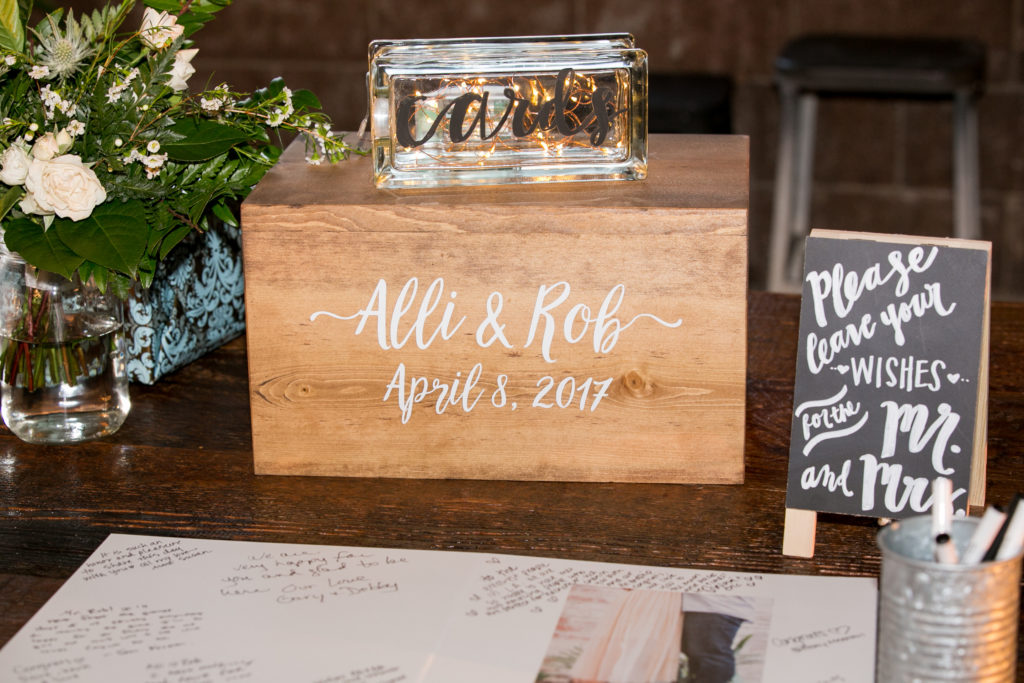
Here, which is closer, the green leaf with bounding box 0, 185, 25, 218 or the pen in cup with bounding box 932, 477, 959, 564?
the pen in cup with bounding box 932, 477, 959, 564

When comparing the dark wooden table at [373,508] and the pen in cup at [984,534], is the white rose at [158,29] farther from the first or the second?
the pen in cup at [984,534]

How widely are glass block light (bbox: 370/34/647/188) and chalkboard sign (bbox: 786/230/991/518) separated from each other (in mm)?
252

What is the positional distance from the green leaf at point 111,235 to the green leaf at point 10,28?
166 millimetres

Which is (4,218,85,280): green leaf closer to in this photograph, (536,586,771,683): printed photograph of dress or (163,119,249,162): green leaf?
(163,119,249,162): green leaf

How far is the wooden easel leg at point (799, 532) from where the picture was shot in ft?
3.18

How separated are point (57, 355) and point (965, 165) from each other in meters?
2.48

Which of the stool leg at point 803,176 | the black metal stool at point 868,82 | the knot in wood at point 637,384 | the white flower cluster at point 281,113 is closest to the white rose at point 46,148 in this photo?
the white flower cluster at point 281,113

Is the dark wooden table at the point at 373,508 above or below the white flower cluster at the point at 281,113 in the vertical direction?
below

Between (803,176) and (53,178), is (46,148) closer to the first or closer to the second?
(53,178)

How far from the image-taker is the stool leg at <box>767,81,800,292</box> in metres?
2.98

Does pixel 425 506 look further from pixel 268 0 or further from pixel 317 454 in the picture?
pixel 268 0

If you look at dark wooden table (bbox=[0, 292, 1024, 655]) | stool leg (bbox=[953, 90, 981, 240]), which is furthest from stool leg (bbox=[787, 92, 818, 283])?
dark wooden table (bbox=[0, 292, 1024, 655])

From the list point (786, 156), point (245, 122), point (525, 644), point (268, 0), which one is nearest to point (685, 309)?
point (525, 644)

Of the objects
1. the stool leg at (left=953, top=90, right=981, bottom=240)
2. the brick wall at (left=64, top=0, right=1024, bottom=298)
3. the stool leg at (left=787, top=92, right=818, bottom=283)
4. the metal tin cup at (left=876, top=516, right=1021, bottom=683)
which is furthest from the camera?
the brick wall at (left=64, top=0, right=1024, bottom=298)
